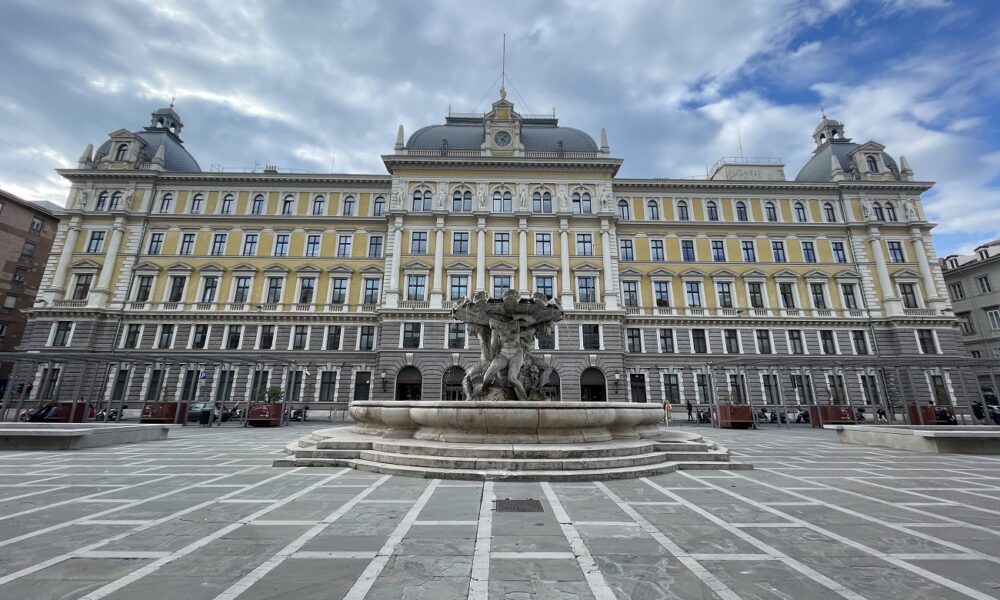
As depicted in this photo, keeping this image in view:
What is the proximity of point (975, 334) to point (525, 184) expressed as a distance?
49.1m

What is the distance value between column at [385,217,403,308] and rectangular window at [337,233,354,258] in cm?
492

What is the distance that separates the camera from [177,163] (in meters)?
41.6

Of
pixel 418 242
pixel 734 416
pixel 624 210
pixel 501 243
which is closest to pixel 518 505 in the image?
pixel 734 416

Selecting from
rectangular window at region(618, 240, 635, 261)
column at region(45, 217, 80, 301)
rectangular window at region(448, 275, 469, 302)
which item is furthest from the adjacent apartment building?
rectangular window at region(618, 240, 635, 261)

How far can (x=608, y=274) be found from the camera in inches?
1366

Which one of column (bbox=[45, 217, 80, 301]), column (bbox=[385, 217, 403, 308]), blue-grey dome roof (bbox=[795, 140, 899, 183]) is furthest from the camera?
blue-grey dome roof (bbox=[795, 140, 899, 183])

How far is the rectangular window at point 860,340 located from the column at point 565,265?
23.7m

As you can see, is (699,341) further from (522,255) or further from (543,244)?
(522,255)

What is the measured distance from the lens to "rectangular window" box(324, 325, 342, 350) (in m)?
34.3

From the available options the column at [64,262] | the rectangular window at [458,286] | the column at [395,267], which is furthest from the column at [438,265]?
the column at [64,262]

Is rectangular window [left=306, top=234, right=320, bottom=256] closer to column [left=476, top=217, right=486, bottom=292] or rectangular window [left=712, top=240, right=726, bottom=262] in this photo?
column [left=476, top=217, right=486, bottom=292]

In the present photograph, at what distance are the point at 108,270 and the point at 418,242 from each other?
85.7 ft

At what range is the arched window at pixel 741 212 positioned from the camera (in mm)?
38438

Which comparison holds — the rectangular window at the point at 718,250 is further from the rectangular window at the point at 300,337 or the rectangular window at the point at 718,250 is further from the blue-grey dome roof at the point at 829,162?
the rectangular window at the point at 300,337
